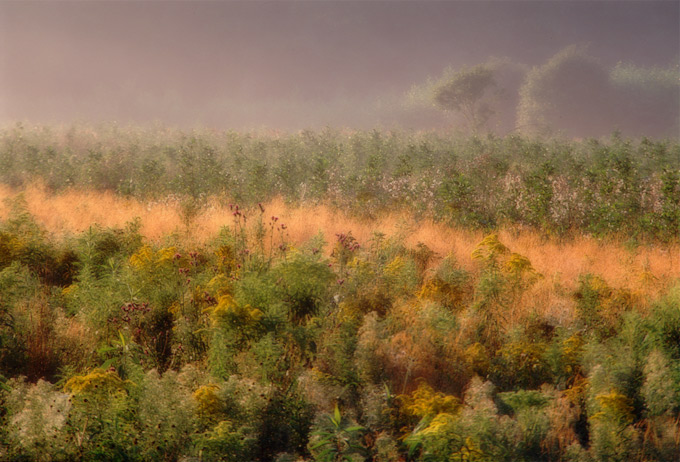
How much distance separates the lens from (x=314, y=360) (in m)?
4.65

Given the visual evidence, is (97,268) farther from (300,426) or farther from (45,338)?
(300,426)

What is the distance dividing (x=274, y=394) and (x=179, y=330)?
5.00ft

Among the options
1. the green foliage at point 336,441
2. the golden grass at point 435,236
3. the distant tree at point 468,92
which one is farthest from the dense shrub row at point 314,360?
the distant tree at point 468,92

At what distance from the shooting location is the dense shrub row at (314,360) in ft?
10.6

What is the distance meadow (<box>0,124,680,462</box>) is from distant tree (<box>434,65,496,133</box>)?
118ft

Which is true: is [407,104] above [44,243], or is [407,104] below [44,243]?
above

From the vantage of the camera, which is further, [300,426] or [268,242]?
[268,242]

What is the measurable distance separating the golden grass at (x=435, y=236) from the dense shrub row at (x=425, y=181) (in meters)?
0.64

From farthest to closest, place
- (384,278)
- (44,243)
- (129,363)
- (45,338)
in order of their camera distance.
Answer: (44,243)
(384,278)
(45,338)
(129,363)

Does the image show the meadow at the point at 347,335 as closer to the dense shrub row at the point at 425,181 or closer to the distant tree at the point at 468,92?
the dense shrub row at the point at 425,181

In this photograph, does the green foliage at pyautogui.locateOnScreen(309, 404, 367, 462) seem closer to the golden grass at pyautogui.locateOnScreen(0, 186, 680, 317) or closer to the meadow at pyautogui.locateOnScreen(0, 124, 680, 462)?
the meadow at pyautogui.locateOnScreen(0, 124, 680, 462)

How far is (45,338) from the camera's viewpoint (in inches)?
187

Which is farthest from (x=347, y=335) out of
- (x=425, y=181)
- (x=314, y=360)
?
(x=425, y=181)

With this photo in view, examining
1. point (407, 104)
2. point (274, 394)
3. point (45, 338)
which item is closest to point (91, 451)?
point (274, 394)
